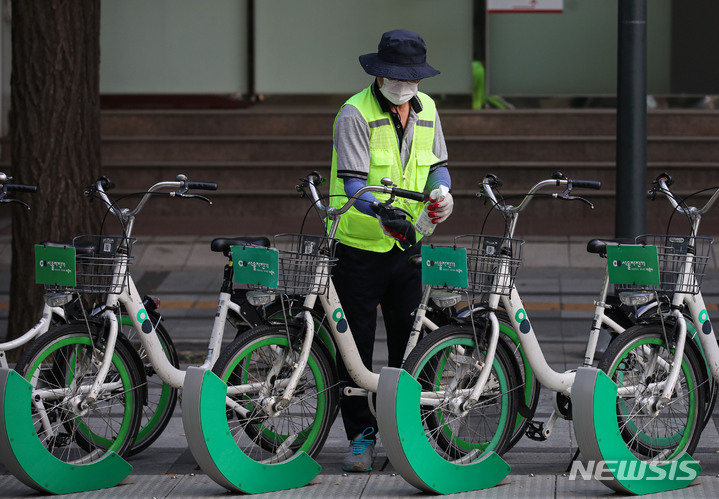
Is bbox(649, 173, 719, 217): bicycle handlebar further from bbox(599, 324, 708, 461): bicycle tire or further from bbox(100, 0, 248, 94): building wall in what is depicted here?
bbox(100, 0, 248, 94): building wall

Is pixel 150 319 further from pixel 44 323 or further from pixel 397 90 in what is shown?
pixel 397 90

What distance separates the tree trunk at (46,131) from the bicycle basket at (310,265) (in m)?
2.97

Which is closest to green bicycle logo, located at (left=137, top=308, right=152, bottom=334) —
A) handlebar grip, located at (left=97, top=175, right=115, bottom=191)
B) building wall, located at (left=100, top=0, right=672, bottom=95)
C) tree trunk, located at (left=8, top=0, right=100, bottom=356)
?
handlebar grip, located at (left=97, top=175, right=115, bottom=191)

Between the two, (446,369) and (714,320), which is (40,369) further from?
(714,320)

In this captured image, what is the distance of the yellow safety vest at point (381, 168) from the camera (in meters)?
5.43

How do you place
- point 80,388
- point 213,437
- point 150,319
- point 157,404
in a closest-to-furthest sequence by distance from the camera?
point 213,437 < point 80,388 < point 150,319 < point 157,404

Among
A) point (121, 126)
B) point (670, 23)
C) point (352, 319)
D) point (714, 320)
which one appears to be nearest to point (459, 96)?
point (670, 23)

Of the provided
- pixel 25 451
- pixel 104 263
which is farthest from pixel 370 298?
pixel 25 451

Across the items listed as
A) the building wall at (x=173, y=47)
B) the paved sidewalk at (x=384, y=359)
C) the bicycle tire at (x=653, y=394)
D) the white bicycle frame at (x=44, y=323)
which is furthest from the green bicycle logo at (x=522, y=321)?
the building wall at (x=173, y=47)

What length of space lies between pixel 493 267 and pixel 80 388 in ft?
5.88

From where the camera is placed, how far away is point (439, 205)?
5.10 metres

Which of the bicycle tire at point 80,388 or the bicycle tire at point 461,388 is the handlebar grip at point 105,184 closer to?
the bicycle tire at point 80,388

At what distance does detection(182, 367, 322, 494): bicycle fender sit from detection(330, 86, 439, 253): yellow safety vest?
928 millimetres

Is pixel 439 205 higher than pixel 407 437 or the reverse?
higher
